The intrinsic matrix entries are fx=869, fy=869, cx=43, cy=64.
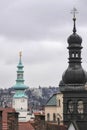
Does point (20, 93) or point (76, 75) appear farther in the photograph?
point (20, 93)

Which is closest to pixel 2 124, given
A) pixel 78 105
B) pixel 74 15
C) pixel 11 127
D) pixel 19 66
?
pixel 11 127

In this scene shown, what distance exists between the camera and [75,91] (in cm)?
8100

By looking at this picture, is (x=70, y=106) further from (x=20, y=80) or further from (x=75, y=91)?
(x=20, y=80)

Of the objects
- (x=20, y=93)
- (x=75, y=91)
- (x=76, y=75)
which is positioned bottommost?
(x=75, y=91)

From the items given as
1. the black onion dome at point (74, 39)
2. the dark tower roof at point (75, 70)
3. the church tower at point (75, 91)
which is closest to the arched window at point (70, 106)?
the church tower at point (75, 91)

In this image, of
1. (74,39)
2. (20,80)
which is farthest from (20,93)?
(74,39)

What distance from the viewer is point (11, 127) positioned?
116 ft

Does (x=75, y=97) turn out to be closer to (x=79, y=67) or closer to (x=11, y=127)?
(x=79, y=67)

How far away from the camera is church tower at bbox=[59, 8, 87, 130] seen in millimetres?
79912

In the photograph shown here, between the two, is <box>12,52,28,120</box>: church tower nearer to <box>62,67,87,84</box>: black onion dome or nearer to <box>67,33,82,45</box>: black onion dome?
<box>67,33,82,45</box>: black onion dome

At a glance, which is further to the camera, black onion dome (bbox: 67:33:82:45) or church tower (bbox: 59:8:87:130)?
black onion dome (bbox: 67:33:82:45)

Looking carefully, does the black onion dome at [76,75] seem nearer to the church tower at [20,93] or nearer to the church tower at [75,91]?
the church tower at [75,91]

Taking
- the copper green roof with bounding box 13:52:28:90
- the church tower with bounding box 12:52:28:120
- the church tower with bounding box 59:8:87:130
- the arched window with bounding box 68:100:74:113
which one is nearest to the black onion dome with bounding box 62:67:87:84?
the church tower with bounding box 59:8:87:130

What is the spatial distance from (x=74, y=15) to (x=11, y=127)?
50.6 meters
